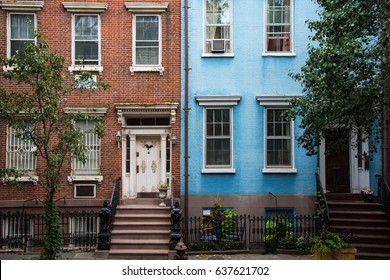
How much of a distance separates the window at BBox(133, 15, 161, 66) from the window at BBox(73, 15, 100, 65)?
4.04 feet

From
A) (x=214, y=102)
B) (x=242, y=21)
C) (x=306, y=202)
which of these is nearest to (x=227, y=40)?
(x=242, y=21)

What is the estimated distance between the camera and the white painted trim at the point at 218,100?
14438mm

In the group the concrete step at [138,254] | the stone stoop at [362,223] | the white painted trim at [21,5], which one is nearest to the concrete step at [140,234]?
the concrete step at [138,254]

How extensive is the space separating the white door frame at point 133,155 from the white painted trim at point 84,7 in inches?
149

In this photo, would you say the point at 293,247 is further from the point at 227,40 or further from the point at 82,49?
the point at 82,49

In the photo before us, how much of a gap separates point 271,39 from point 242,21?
1.08 m

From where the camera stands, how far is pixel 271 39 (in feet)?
48.5

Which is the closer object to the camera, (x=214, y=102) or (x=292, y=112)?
(x=292, y=112)

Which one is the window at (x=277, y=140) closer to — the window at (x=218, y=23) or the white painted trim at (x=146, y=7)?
the window at (x=218, y=23)

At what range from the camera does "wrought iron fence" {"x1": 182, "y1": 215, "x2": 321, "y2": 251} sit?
13203 millimetres

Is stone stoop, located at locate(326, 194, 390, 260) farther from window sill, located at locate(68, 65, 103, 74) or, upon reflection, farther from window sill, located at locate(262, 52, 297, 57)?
window sill, located at locate(68, 65, 103, 74)

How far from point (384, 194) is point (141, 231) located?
23.3 feet

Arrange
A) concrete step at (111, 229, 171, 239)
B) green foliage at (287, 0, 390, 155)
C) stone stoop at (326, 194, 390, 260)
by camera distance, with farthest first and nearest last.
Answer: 1. concrete step at (111, 229, 171, 239)
2. stone stoop at (326, 194, 390, 260)
3. green foliage at (287, 0, 390, 155)

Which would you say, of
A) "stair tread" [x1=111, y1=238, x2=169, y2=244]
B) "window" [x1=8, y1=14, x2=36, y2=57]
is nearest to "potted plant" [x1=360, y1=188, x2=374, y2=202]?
"stair tread" [x1=111, y1=238, x2=169, y2=244]
